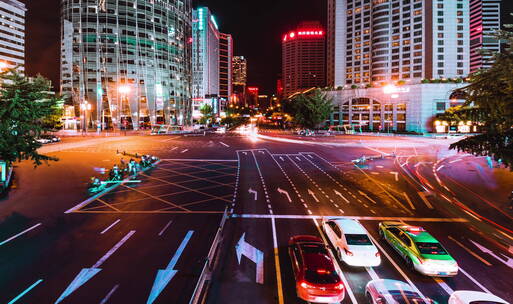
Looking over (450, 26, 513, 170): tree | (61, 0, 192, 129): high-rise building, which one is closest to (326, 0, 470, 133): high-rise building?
(61, 0, 192, 129): high-rise building

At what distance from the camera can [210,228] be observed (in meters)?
15.9

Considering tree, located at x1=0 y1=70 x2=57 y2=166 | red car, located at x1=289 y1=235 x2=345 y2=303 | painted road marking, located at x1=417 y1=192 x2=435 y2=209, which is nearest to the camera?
red car, located at x1=289 y1=235 x2=345 y2=303

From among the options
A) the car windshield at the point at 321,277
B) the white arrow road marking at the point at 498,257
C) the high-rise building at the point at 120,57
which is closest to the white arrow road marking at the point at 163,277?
the car windshield at the point at 321,277

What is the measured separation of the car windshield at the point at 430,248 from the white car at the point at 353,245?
1.60 metres

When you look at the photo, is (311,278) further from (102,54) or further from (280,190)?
(102,54)

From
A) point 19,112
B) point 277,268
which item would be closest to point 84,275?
point 277,268

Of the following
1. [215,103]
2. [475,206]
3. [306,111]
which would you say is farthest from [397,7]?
[475,206]

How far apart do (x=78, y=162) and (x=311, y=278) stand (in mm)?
34185

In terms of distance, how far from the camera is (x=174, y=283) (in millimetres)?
10789

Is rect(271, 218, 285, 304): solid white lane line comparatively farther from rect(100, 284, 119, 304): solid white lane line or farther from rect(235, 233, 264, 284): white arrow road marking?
rect(100, 284, 119, 304): solid white lane line

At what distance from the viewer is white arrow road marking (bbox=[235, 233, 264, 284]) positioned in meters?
11.5

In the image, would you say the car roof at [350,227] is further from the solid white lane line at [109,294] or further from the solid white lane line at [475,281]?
the solid white lane line at [109,294]

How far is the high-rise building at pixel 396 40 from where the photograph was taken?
11456 cm

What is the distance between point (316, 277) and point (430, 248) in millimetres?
5137
